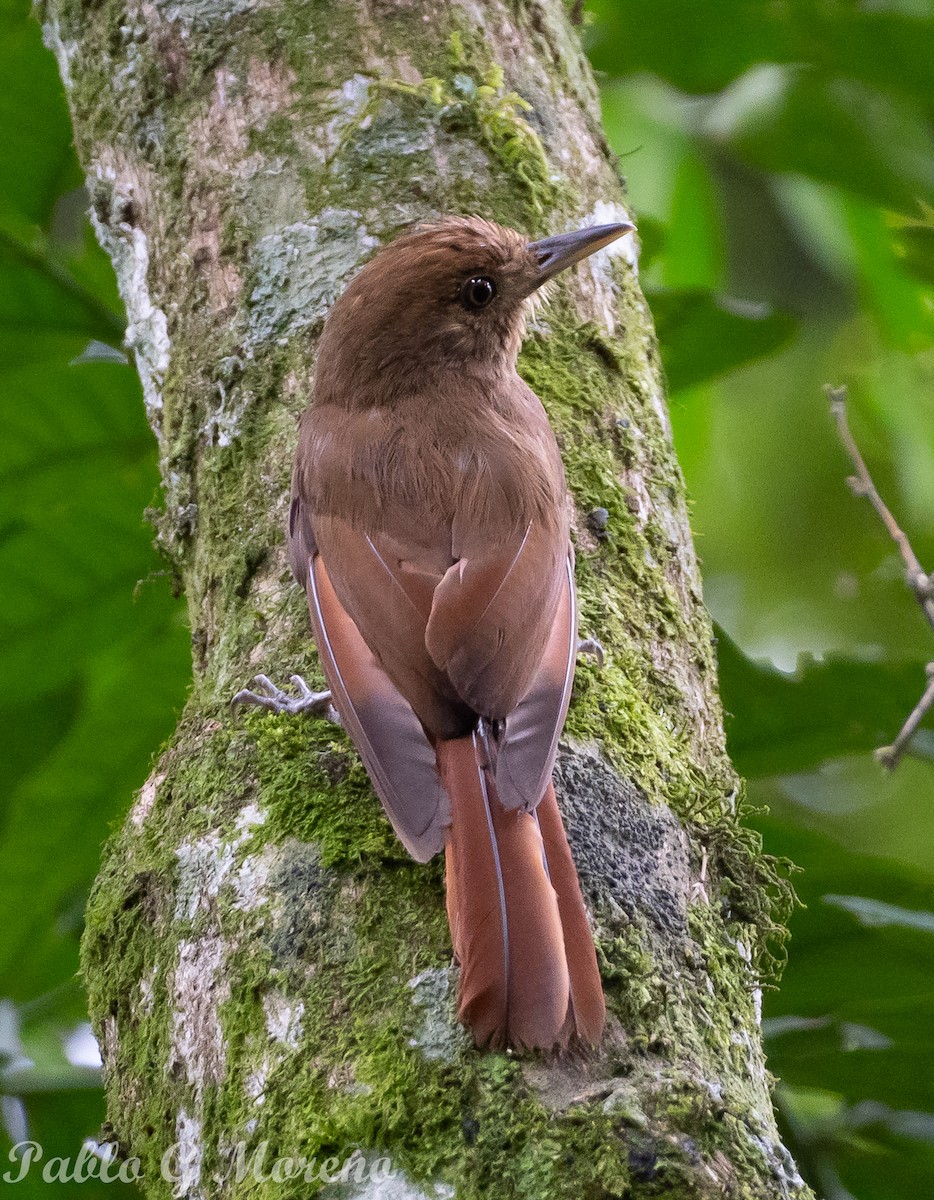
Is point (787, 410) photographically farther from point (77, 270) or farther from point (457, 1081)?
point (457, 1081)

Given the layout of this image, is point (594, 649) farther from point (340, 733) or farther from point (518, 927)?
point (518, 927)

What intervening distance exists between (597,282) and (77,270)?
1.58 metres

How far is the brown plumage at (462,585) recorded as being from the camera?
5.83 ft

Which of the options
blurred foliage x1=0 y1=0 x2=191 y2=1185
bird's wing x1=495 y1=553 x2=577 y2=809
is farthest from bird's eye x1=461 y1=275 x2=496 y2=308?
blurred foliage x1=0 y1=0 x2=191 y2=1185

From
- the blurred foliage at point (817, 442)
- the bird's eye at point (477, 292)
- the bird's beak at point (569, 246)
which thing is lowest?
the blurred foliage at point (817, 442)

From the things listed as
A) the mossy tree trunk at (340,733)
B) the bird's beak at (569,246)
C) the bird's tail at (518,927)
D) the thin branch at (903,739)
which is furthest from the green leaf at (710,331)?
the bird's tail at (518,927)

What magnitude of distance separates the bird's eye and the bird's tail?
1.19 metres

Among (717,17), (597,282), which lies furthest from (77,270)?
(717,17)

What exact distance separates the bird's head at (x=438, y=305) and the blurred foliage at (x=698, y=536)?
36.9 inches

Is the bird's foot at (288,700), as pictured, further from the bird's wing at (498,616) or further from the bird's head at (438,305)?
the bird's head at (438,305)

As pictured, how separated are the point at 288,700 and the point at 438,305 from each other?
1.02 metres

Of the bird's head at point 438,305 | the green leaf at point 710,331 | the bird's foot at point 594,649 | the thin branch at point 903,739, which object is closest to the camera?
the bird's foot at point 594,649

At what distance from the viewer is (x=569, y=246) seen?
8.93 ft

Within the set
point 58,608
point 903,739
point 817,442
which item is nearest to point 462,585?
point 903,739
